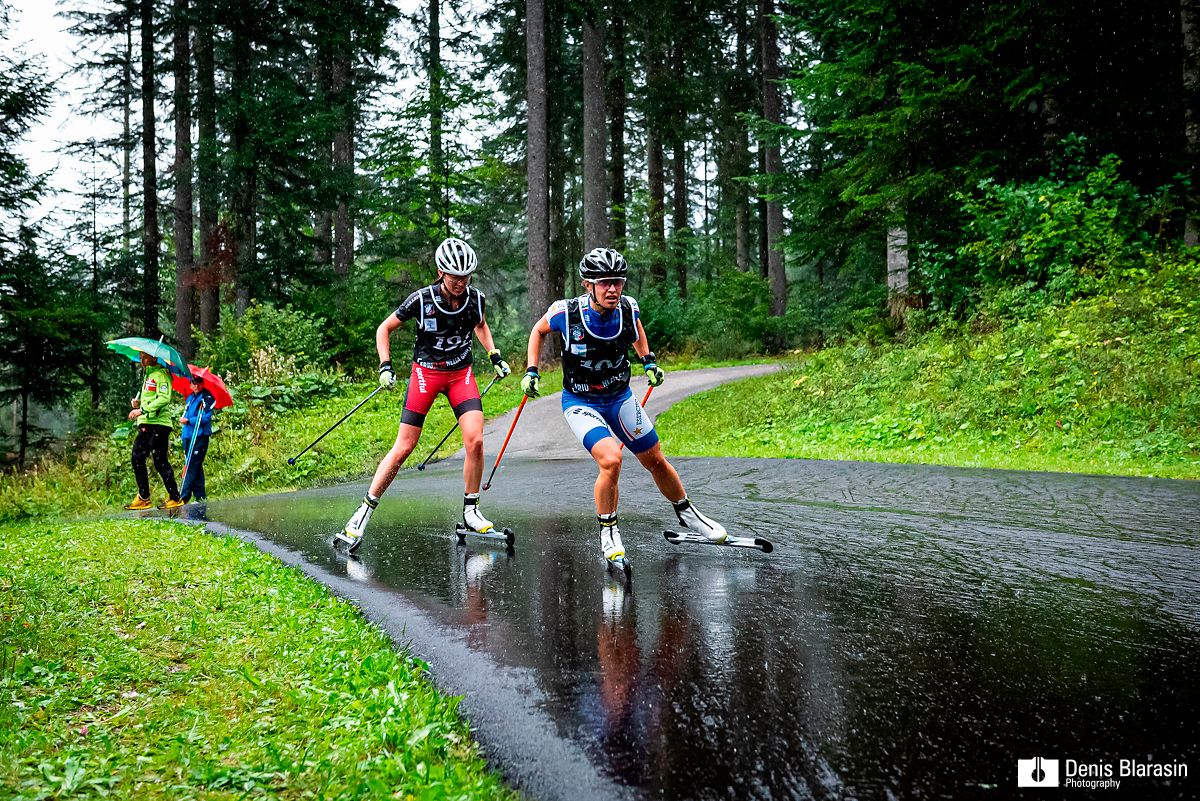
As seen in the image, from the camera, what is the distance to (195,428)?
38.4ft

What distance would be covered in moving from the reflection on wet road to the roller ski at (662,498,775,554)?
0.32 ft

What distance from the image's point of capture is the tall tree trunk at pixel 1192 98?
14133 mm

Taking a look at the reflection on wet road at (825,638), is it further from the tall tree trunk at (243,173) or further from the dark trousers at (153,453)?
the tall tree trunk at (243,173)

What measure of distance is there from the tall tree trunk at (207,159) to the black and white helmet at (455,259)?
733 inches

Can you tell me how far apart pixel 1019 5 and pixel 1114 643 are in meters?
14.0

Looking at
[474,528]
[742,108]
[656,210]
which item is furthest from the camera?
[656,210]

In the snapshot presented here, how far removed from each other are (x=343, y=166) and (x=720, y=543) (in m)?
22.0

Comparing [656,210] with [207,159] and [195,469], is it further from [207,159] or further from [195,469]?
[195,469]

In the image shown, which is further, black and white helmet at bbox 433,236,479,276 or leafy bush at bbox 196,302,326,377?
leafy bush at bbox 196,302,326,377

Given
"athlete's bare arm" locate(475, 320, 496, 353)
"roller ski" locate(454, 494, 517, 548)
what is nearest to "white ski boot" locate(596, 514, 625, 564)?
"roller ski" locate(454, 494, 517, 548)

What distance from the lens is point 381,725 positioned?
11.0 feet

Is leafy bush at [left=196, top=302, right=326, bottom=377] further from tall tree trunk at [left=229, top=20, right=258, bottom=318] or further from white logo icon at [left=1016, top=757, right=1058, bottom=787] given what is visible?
white logo icon at [left=1016, top=757, right=1058, bottom=787]

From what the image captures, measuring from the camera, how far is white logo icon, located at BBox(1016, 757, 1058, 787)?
281cm

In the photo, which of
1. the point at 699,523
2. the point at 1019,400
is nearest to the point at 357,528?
the point at 699,523
